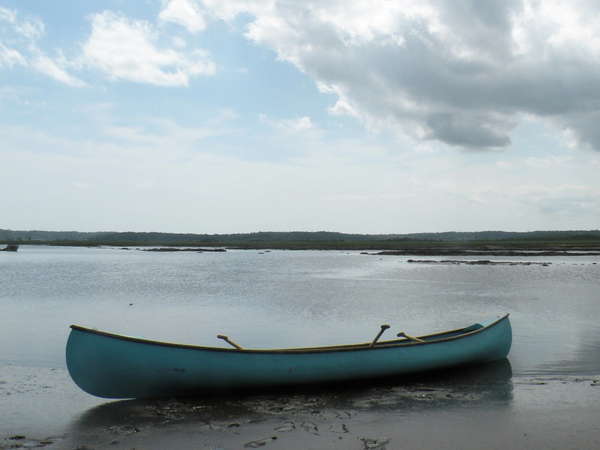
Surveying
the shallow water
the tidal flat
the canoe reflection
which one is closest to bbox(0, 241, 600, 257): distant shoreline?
the shallow water

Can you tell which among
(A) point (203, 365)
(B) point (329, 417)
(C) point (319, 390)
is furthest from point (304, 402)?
(A) point (203, 365)

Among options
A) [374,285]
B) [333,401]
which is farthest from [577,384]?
[374,285]

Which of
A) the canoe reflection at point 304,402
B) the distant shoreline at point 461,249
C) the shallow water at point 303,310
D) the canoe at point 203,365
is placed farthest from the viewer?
the distant shoreline at point 461,249

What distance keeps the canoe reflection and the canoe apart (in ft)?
0.70

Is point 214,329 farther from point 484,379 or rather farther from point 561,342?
point 561,342

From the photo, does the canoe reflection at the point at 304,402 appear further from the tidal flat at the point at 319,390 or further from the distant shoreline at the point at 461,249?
the distant shoreline at the point at 461,249

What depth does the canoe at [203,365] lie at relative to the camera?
354 inches

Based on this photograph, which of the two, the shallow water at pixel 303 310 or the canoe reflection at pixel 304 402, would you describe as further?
the shallow water at pixel 303 310

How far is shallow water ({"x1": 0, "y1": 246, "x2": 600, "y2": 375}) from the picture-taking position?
14.8 m

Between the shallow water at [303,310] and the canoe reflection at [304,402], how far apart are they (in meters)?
2.52

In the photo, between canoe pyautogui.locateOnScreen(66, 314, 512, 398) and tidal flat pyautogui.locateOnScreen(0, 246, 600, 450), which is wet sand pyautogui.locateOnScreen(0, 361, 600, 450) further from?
canoe pyautogui.locateOnScreen(66, 314, 512, 398)

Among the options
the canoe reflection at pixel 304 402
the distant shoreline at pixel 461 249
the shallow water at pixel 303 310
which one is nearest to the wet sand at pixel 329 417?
the canoe reflection at pixel 304 402

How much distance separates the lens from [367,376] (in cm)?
1034

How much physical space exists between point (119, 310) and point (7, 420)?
542 inches
